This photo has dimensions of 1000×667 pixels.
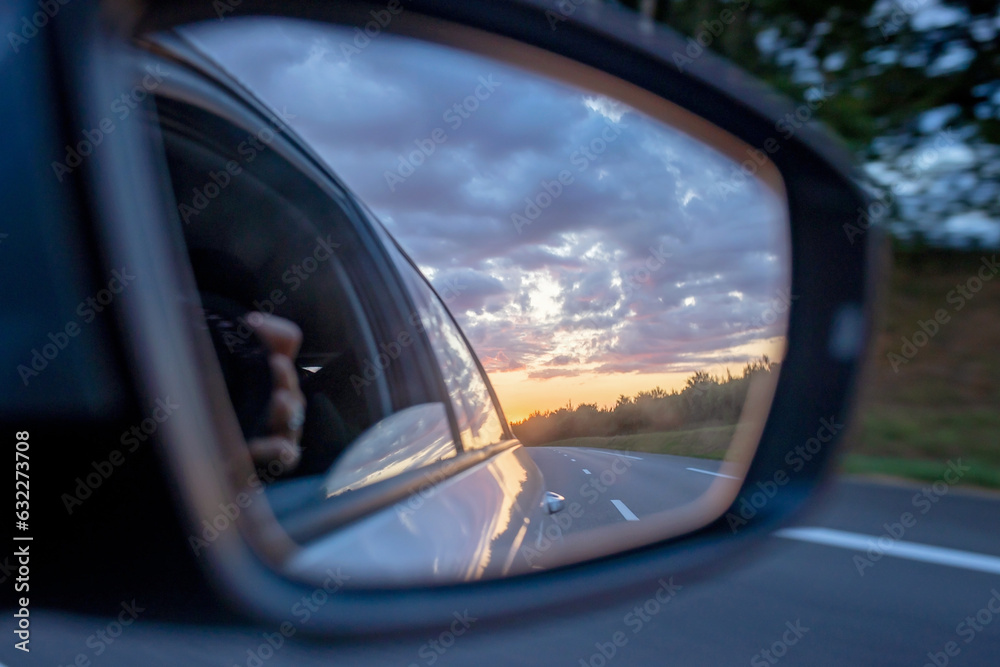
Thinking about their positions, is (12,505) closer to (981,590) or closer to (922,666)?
(922,666)

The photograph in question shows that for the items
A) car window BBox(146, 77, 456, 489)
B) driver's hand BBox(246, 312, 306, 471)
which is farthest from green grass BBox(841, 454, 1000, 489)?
driver's hand BBox(246, 312, 306, 471)

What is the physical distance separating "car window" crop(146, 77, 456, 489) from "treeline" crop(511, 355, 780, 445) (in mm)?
360

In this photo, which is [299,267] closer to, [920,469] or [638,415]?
[638,415]

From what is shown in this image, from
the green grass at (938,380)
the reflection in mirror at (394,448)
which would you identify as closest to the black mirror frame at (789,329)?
the reflection in mirror at (394,448)

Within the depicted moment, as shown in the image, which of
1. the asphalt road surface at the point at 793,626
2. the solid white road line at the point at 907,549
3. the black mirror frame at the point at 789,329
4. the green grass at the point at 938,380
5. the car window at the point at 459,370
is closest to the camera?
the black mirror frame at the point at 789,329

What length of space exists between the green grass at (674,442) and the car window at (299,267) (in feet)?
1.56

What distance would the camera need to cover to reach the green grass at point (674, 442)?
4.64ft

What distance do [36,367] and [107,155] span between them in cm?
30

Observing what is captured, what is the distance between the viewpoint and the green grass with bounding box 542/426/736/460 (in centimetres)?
141

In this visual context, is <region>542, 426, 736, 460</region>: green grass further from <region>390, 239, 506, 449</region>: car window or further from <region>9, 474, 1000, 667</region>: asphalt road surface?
<region>390, 239, 506, 449</region>: car window

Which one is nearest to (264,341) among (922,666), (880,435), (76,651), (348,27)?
(348,27)

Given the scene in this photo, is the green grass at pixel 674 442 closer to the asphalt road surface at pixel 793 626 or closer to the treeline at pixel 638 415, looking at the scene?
the treeline at pixel 638 415

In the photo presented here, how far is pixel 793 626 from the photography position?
11.5 feet

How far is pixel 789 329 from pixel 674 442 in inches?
21.7
